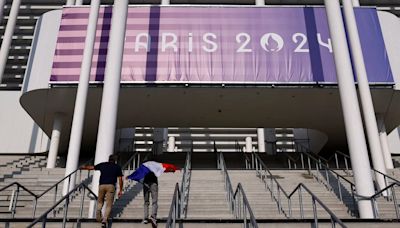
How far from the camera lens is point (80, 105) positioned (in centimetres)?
1201

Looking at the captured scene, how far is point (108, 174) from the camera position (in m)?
7.46

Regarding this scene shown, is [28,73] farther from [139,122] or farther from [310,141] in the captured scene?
[310,141]

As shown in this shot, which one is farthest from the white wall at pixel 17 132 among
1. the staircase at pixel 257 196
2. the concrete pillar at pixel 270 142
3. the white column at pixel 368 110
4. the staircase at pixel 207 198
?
the white column at pixel 368 110

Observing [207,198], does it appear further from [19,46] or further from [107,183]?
[19,46]

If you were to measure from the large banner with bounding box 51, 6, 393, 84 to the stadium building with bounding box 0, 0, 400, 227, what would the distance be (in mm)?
41

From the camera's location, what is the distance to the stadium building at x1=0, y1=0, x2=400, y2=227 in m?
10.1

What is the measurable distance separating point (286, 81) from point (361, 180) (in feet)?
18.7

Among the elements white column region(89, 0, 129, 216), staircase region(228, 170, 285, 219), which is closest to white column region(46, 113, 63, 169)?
white column region(89, 0, 129, 216)

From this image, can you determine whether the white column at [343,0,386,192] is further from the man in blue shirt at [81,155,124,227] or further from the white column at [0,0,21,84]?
the white column at [0,0,21,84]

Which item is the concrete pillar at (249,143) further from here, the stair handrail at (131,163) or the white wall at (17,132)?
the stair handrail at (131,163)

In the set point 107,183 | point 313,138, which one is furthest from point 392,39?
point 107,183

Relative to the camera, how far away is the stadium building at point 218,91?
33.2 ft

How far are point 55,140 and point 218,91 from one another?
22.9 ft

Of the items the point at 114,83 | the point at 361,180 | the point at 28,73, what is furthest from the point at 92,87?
the point at 361,180
